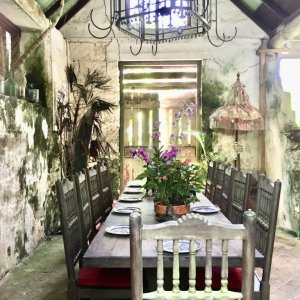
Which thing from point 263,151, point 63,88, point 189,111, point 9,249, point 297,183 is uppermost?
point 63,88

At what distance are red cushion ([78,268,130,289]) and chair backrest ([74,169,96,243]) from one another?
38 centimetres

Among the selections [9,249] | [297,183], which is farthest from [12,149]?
[297,183]

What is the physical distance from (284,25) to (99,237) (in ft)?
13.6

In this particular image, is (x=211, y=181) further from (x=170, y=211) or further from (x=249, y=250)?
(x=249, y=250)

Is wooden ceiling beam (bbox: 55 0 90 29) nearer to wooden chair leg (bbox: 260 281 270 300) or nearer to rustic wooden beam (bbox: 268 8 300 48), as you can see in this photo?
rustic wooden beam (bbox: 268 8 300 48)

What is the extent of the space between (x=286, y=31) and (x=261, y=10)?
2.90ft

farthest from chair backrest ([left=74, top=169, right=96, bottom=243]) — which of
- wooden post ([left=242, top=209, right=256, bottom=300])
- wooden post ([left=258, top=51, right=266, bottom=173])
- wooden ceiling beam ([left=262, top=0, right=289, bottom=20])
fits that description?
wooden ceiling beam ([left=262, top=0, right=289, bottom=20])

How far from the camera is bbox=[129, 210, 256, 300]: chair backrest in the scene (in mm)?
1414

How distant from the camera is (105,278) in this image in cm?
233

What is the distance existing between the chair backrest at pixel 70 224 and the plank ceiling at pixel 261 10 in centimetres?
327

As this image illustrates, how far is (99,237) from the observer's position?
2.34m

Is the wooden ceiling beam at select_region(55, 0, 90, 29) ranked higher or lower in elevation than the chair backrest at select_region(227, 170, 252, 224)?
higher

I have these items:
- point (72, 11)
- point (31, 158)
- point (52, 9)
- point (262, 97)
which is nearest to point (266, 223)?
point (31, 158)

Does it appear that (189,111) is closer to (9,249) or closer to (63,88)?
(9,249)
